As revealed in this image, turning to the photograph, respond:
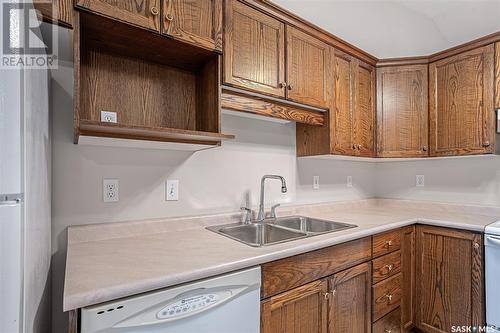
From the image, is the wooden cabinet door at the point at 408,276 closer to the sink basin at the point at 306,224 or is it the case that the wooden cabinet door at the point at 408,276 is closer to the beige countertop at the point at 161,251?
the beige countertop at the point at 161,251

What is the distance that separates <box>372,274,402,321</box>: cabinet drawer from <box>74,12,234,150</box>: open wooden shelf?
4.45 ft

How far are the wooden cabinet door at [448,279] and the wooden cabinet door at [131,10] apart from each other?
2.14 m

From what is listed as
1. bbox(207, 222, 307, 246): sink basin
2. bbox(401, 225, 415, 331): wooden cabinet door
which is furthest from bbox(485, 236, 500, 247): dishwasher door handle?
bbox(207, 222, 307, 246): sink basin

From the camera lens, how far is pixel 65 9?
102 centimetres

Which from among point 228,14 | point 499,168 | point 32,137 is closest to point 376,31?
point 499,168

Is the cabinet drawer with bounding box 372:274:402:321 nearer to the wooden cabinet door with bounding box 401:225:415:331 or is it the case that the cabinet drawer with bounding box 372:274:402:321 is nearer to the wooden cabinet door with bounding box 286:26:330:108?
the wooden cabinet door with bounding box 401:225:415:331

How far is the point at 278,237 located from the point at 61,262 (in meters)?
1.16

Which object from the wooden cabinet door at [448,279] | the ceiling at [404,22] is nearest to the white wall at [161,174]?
the wooden cabinet door at [448,279]

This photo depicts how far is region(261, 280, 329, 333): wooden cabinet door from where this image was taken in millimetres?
1199

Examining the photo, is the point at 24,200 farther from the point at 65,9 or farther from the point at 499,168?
the point at 499,168

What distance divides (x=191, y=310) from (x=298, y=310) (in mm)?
580

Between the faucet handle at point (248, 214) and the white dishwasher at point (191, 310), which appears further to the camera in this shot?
the faucet handle at point (248, 214)

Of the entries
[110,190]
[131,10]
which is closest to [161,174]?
[110,190]

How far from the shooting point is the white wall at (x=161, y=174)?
1296 mm
